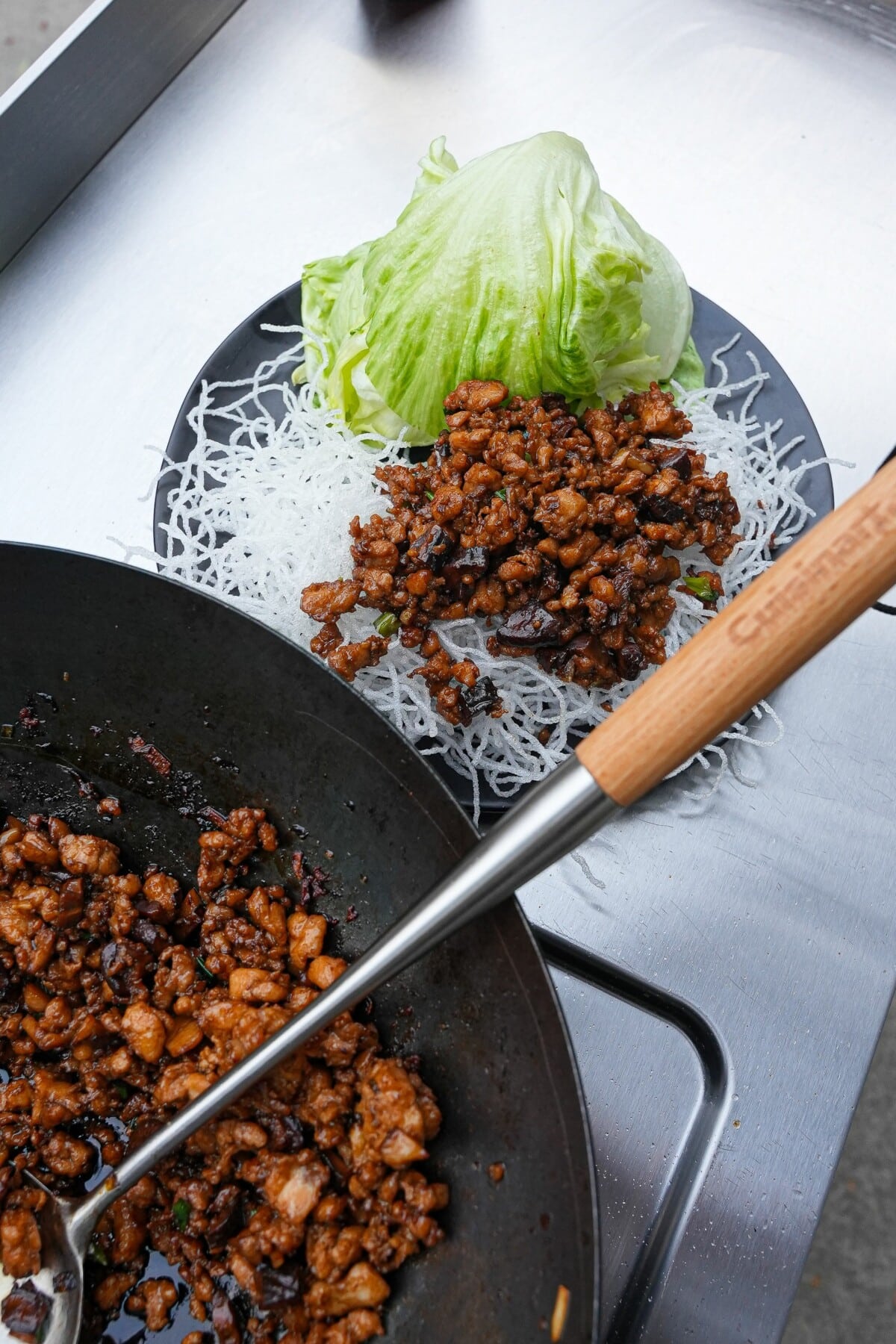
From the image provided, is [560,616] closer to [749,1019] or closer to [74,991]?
[749,1019]

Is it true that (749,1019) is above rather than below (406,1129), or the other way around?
above

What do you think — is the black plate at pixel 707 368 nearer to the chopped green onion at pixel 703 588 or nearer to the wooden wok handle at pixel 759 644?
the chopped green onion at pixel 703 588

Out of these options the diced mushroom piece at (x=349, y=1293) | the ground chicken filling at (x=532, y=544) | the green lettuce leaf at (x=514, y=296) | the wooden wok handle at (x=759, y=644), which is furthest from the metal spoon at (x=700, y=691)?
the green lettuce leaf at (x=514, y=296)

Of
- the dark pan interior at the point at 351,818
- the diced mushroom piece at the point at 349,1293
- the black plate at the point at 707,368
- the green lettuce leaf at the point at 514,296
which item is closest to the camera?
the dark pan interior at the point at 351,818

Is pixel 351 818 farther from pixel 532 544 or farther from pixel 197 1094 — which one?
pixel 532 544

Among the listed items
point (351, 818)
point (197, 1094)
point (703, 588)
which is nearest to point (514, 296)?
point (703, 588)

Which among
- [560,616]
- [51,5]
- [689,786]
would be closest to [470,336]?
[560,616]
